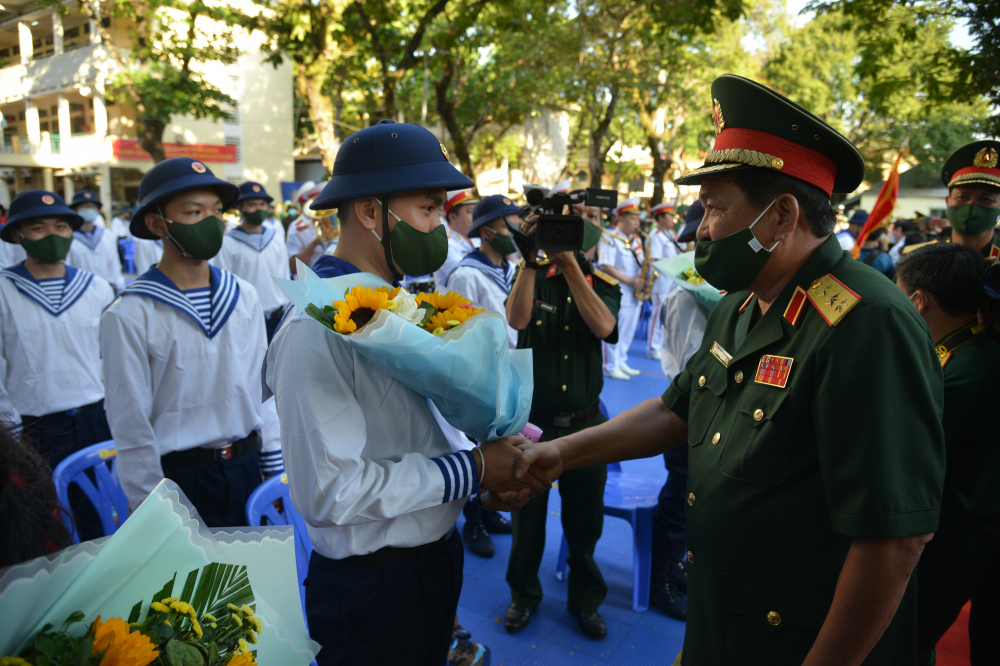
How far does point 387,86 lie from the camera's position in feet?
30.9

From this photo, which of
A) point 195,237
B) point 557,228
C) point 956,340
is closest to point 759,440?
point 956,340

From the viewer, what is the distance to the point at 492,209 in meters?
4.43

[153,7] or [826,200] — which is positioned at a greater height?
[153,7]

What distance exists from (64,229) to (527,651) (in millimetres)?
4276

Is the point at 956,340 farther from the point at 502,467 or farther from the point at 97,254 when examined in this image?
the point at 97,254

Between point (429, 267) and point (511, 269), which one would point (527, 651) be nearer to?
point (429, 267)

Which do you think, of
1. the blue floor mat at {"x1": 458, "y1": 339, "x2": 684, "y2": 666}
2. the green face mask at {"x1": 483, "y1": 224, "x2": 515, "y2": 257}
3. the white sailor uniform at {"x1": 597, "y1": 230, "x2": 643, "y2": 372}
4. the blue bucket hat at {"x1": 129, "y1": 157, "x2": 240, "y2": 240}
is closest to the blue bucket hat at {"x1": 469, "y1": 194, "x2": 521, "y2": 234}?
the green face mask at {"x1": 483, "y1": 224, "x2": 515, "y2": 257}

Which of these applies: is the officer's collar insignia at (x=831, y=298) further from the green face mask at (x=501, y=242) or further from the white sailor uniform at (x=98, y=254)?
the white sailor uniform at (x=98, y=254)

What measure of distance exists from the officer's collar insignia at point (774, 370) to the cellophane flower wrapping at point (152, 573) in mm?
1192

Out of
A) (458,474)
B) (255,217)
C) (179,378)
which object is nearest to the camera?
(458,474)

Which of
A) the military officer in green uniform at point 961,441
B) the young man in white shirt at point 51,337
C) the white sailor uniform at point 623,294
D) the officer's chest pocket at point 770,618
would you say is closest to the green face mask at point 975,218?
the military officer in green uniform at point 961,441

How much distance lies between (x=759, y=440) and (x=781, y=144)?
753 mm

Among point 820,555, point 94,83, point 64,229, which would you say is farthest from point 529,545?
point 94,83

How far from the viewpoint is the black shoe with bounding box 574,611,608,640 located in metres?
3.26
